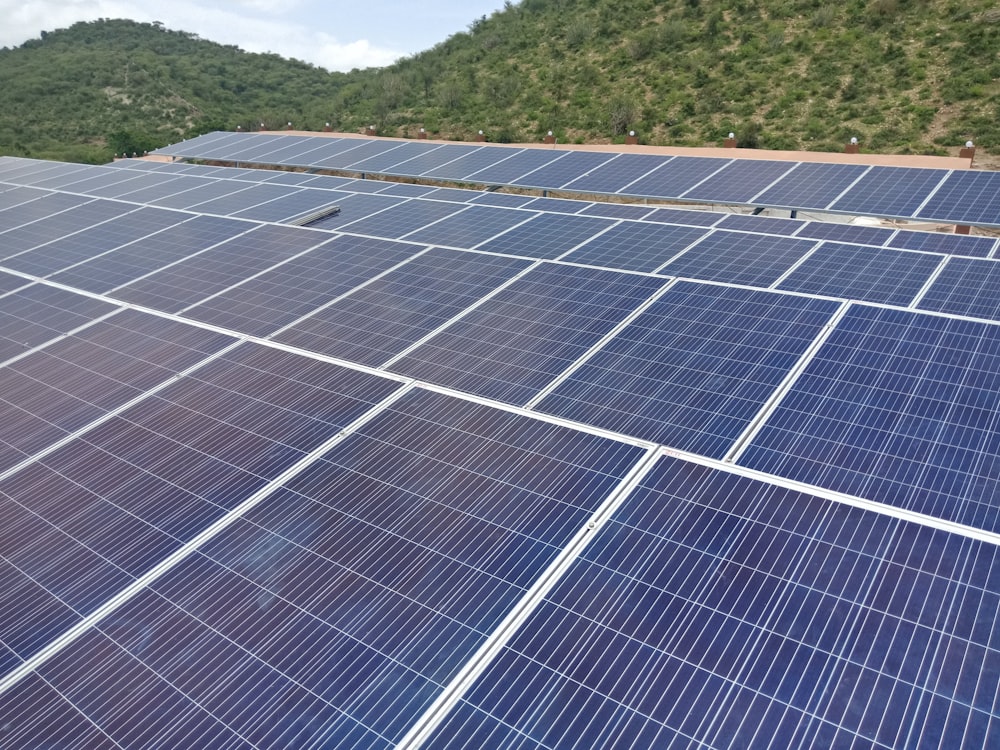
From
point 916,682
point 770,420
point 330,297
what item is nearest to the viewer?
point 916,682

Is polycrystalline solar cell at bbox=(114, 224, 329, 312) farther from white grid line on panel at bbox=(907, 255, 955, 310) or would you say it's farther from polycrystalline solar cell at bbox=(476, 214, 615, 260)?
white grid line on panel at bbox=(907, 255, 955, 310)

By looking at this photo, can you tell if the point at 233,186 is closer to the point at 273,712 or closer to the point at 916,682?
the point at 273,712

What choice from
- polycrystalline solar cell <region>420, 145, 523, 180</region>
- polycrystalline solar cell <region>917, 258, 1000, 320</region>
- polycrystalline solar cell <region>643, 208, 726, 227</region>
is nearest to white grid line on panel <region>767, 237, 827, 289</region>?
polycrystalline solar cell <region>917, 258, 1000, 320</region>

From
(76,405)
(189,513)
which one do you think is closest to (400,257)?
(76,405)

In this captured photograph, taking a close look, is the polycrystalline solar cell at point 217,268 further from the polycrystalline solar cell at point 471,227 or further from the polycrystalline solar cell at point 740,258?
the polycrystalline solar cell at point 740,258

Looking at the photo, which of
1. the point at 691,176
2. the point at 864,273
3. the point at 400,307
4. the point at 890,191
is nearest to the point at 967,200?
the point at 890,191

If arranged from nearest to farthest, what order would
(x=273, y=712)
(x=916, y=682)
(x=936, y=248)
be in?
(x=916, y=682) < (x=273, y=712) < (x=936, y=248)

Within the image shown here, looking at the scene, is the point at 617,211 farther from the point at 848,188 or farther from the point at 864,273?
the point at 848,188
